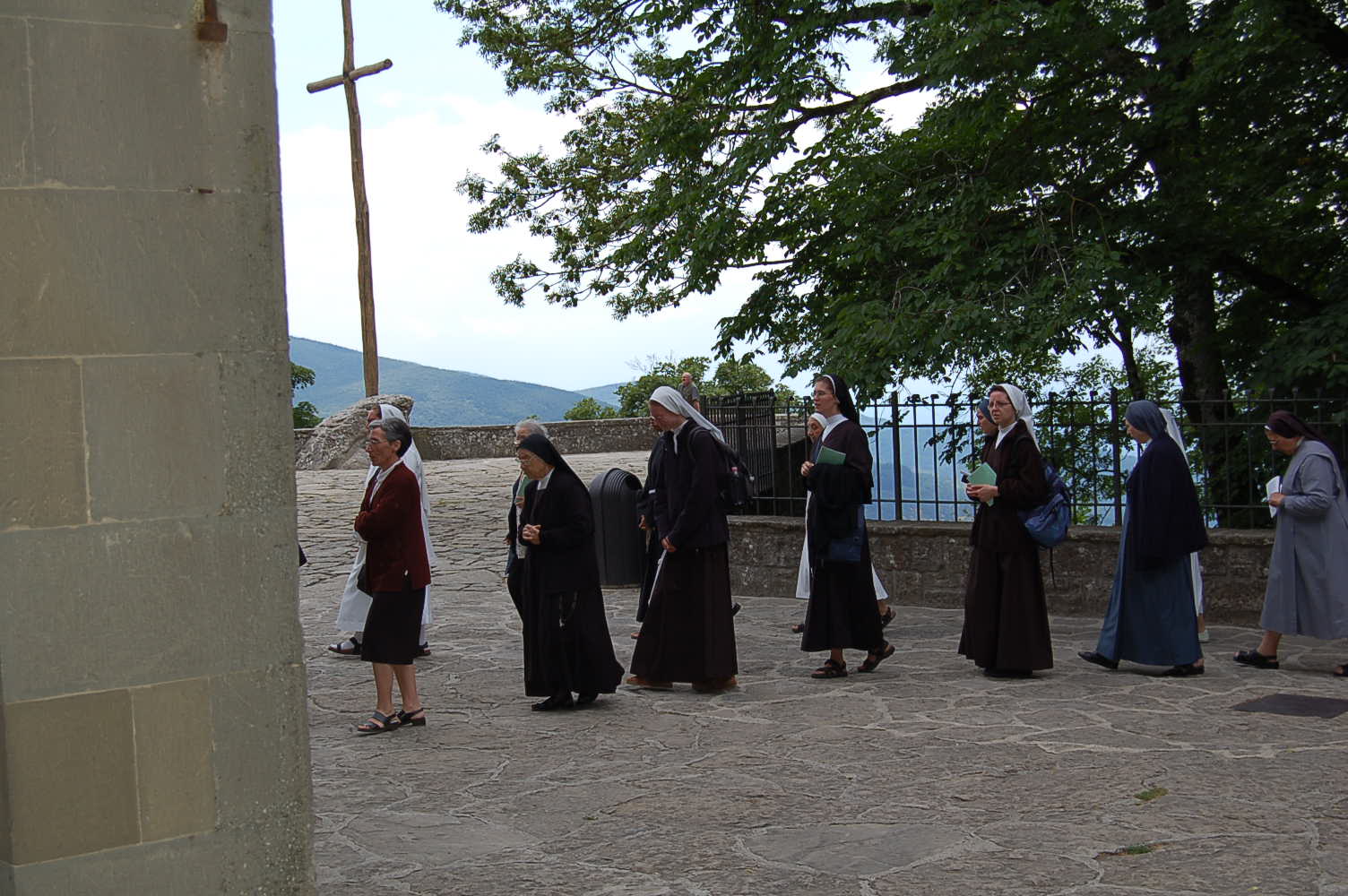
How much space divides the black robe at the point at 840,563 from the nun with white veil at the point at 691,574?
63 cm

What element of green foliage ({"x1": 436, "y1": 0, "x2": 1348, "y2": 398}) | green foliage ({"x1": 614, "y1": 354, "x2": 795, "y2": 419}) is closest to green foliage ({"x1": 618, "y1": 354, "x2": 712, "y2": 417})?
green foliage ({"x1": 614, "y1": 354, "x2": 795, "y2": 419})

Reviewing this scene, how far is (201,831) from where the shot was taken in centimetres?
395

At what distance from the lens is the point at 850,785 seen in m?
6.11

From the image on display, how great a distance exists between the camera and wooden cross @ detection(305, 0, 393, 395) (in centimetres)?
2494

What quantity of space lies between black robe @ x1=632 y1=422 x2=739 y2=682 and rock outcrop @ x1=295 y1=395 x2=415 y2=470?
16960 millimetres

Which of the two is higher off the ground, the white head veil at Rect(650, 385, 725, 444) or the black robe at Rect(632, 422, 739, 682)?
the white head veil at Rect(650, 385, 725, 444)

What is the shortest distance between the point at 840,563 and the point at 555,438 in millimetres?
21602

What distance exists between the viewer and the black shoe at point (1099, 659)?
8.78 meters

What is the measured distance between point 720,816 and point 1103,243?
27.6 feet

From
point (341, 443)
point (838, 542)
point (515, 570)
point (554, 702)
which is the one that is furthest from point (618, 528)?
point (341, 443)

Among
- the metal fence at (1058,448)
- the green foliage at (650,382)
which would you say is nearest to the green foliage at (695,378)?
the green foliage at (650,382)

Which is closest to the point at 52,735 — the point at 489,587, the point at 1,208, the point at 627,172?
the point at 1,208

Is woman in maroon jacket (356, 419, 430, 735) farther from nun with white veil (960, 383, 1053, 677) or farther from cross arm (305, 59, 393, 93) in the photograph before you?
cross arm (305, 59, 393, 93)

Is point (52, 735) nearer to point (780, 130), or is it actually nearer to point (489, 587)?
point (489, 587)
